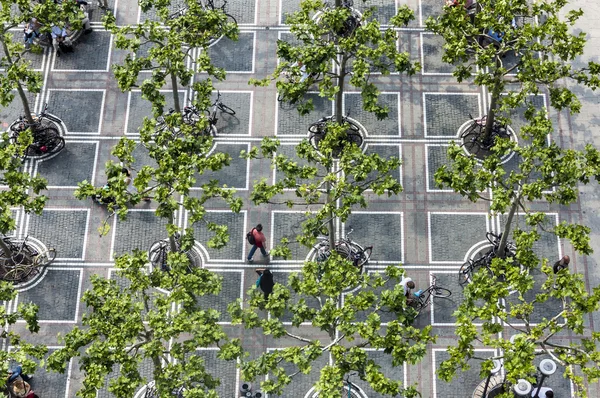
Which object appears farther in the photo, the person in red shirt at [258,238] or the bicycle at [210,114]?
the bicycle at [210,114]

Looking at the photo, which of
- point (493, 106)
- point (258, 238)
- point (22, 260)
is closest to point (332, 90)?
point (258, 238)

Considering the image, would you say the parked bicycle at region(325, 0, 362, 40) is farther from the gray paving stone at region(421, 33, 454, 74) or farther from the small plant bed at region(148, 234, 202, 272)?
the small plant bed at region(148, 234, 202, 272)

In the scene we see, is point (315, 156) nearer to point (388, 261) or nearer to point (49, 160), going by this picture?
point (388, 261)

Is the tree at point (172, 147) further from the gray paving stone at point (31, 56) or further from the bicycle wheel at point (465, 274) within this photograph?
the bicycle wheel at point (465, 274)

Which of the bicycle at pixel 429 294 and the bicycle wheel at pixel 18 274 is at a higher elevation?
the bicycle wheel at pixel 18 274

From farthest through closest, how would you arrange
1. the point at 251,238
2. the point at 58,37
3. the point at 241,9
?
the point at 241,9
the point at 58,37
the point at 251,238

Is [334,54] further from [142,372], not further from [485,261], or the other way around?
[142,372]

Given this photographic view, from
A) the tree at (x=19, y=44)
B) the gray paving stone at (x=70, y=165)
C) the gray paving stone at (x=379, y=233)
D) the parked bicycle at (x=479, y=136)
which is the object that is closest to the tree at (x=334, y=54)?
the gray paving stone at (x=379, y=233)
